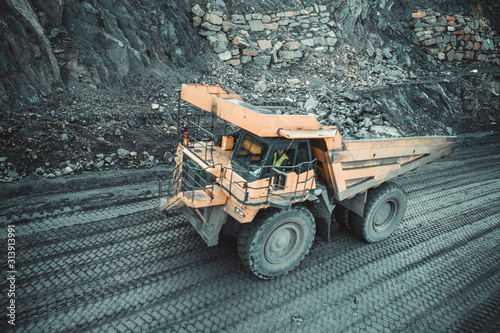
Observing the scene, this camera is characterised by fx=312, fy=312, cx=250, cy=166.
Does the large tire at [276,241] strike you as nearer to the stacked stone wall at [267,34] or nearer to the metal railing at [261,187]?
the metal railing at [261,187]

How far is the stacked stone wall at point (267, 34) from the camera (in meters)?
13.4

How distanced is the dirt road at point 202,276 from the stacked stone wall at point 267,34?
877cm

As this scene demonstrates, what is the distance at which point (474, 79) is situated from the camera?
16.9 meters

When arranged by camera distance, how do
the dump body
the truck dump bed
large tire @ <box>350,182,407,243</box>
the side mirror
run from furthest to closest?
large tire @ <box>350,182,407,243</box>
the truck dump bed
the side mirror
the dump body

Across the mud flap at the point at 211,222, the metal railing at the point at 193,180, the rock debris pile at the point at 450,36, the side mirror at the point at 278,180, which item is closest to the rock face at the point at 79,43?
the metal railing at the point at 193,180

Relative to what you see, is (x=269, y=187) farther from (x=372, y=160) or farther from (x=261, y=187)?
(x=372, y=160)

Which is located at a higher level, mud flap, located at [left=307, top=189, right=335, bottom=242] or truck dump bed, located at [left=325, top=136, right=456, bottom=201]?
truck dump bed, located at [left=325, top=136, right=456, bottom=201]

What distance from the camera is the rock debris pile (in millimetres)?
18141

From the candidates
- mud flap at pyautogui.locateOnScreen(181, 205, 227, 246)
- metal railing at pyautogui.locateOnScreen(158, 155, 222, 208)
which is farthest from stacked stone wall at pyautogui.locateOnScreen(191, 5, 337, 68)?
mud flap at pyautogui.locateOnScreen(181, 205, 227, 246)

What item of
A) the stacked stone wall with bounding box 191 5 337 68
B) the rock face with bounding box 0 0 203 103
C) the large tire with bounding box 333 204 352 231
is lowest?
the large tire with bounding box 333 204 352 231

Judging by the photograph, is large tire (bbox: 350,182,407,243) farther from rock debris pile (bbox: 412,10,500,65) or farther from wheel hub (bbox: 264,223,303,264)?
rock debris pile (bbox: 412,10,500,65)

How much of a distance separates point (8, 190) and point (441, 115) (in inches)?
654

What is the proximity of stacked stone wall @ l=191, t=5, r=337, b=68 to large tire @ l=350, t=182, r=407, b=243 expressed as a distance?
31.2ft

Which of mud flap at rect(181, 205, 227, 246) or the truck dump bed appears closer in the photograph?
mud flap at rect(181, 205, 227, 246)
